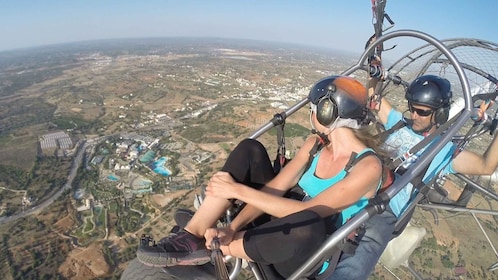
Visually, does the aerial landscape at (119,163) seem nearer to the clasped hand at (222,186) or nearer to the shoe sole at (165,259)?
the clasped hand at (222,186)

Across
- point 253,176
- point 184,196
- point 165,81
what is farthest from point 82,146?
point 253,176

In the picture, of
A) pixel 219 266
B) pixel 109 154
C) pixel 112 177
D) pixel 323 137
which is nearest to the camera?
pixel 219 266

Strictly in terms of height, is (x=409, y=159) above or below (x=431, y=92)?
below

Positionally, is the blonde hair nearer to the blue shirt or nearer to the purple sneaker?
the blue shirt

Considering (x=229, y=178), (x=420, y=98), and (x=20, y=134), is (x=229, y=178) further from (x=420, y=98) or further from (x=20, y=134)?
(x=20, y=134)

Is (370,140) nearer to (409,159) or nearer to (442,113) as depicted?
(409,159)

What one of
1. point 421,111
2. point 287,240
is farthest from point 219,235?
A: point 421,111
